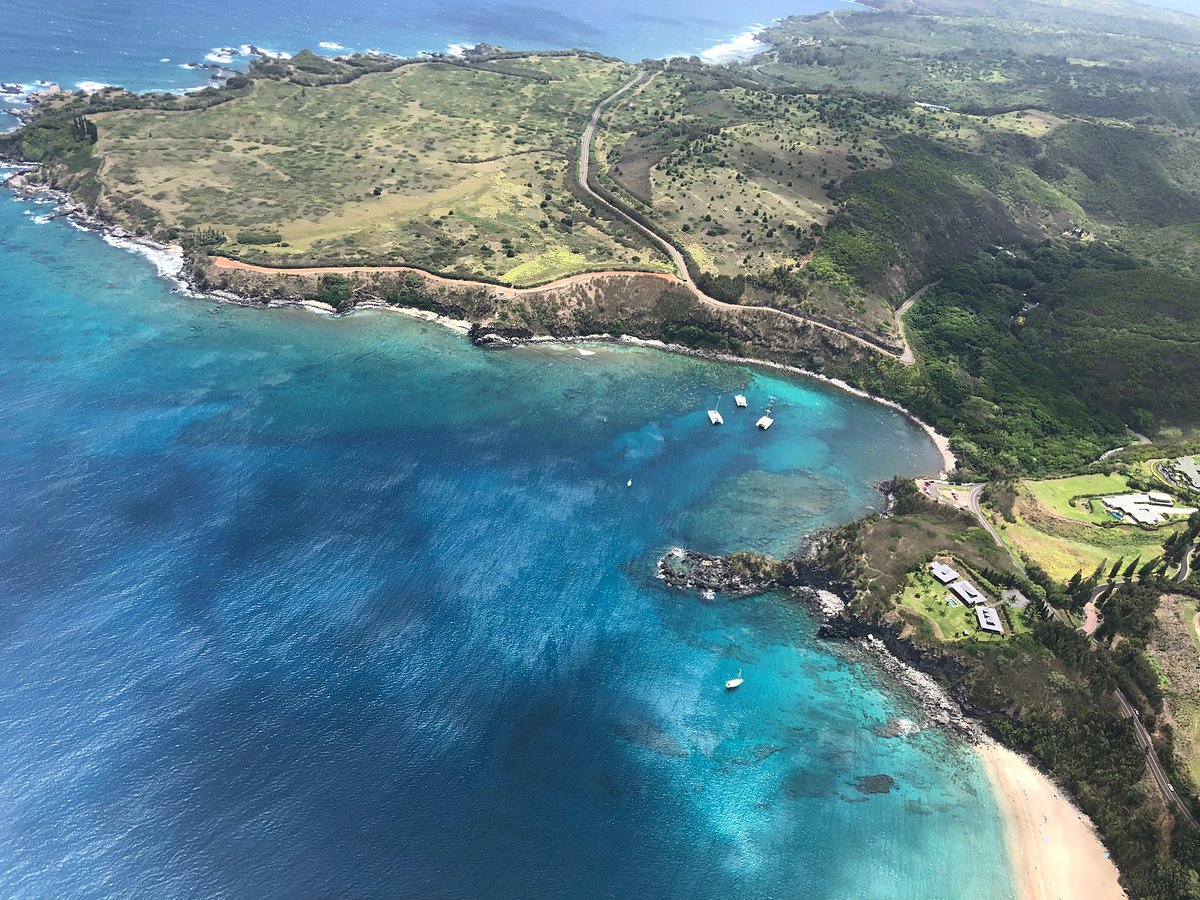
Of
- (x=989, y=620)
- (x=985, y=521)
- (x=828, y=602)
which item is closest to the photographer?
(x=989, y=620)

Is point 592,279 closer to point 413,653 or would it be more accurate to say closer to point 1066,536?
point 413,653

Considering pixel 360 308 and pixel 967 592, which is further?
pixel 360 308

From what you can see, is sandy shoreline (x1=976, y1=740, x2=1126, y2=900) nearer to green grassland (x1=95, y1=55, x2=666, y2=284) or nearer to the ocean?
the ocean

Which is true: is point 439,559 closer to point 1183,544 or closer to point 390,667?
point 390,667

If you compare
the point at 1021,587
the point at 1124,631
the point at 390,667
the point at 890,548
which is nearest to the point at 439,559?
the point at 390,667

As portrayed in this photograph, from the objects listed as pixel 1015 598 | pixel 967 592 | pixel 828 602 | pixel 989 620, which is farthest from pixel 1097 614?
pixel 828 602

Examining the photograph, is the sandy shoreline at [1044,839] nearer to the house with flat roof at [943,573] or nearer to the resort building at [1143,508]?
the house with flat roof at [943,573]

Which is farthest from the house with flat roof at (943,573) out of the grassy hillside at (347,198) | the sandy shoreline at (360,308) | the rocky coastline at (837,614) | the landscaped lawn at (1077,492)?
the grassy hillside at (347,198)
